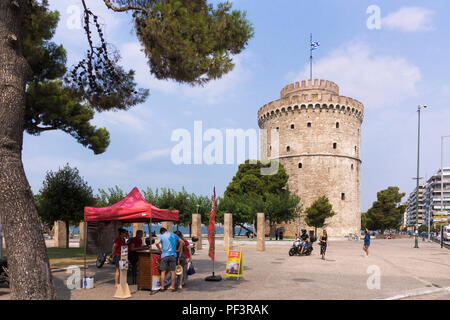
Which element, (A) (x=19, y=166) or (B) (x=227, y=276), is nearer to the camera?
(A) (x=19, y=166)

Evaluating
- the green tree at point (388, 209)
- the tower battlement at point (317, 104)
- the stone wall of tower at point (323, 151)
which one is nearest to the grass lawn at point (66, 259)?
the stone wall of tower at point (323, 151)

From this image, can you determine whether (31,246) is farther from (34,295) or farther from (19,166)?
(19,166)

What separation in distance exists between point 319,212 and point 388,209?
23.8m

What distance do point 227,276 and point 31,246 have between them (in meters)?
6.37

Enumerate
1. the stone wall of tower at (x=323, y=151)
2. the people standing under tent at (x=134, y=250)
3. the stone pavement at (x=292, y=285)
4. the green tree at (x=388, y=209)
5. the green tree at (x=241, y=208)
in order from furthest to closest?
1. the green tree at (x=388, y=209)
2. the stone wall of tower at (x=323, y=151)
3. the green tree at (x=241, y=208)
4. the people standing under tent at (x=134, y=250)
5. the stone pavement at (x=292, y=285)

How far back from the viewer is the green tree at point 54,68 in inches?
282

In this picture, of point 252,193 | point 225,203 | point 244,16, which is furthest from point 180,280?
point 252,193

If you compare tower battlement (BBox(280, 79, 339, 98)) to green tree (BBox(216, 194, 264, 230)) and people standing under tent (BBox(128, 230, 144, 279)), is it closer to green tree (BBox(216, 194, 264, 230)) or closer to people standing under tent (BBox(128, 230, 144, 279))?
green tree (BBox(216, 194, 264, 230))

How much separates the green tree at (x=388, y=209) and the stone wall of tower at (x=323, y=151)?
12175 millimetres

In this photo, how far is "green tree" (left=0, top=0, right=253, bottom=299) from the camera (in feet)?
23.5

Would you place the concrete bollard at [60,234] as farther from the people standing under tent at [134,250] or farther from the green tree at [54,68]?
the people standing under tent at [134,250]

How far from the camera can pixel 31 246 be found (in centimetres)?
718

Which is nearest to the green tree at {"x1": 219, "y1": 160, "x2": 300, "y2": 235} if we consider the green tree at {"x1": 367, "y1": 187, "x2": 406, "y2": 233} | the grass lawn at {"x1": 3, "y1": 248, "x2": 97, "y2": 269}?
the green tree at {"x1": 367, "y1": 187, "x2": 406, "y2": 233}
